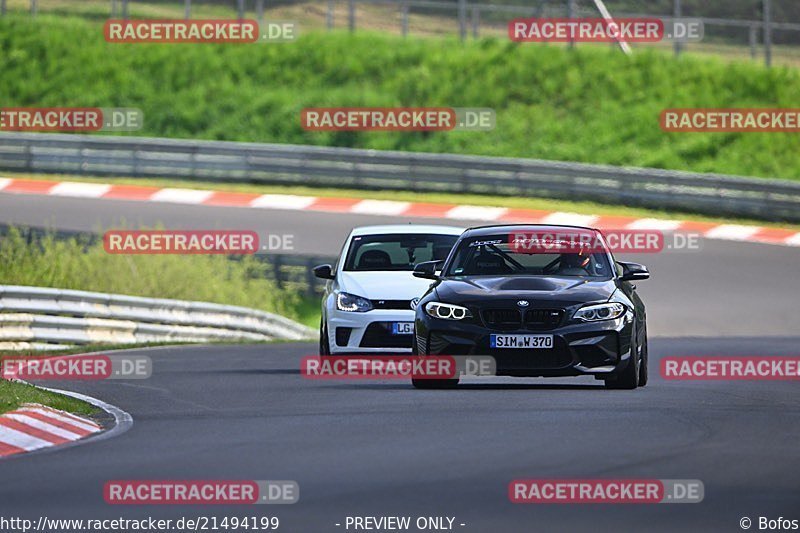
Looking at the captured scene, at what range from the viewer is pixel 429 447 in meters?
11.1

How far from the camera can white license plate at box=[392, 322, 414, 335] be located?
17250 mm

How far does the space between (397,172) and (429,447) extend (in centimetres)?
2656

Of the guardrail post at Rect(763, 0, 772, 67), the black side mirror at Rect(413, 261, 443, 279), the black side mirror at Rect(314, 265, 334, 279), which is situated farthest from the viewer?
the guardrail post at Rect(763, 0, 772, 67)

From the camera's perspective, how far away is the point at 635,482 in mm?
9609

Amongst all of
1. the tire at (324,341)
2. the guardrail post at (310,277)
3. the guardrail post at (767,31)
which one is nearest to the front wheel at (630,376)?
the tire at (324,341)

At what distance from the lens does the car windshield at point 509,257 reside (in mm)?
15359

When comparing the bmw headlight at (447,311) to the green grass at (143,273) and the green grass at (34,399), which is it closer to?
the green grass at (34,399)

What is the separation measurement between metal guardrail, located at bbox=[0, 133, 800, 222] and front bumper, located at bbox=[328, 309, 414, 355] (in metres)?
19.1

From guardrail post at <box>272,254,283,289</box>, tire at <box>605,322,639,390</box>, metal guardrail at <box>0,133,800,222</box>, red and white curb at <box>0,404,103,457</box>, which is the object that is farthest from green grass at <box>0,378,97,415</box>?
metal guardrail at <box>0,133,800,222</box>

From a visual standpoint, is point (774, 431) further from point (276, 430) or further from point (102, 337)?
point (102, 337)

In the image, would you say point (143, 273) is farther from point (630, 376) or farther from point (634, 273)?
point (630, 376)

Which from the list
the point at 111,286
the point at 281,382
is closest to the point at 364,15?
the point at 111,286

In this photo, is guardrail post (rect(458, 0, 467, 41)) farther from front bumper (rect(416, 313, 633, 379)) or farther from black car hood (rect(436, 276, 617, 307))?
front bumper (rect(416, 313, 633, 379))

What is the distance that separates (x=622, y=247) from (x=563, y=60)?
Result: 15.4 m
